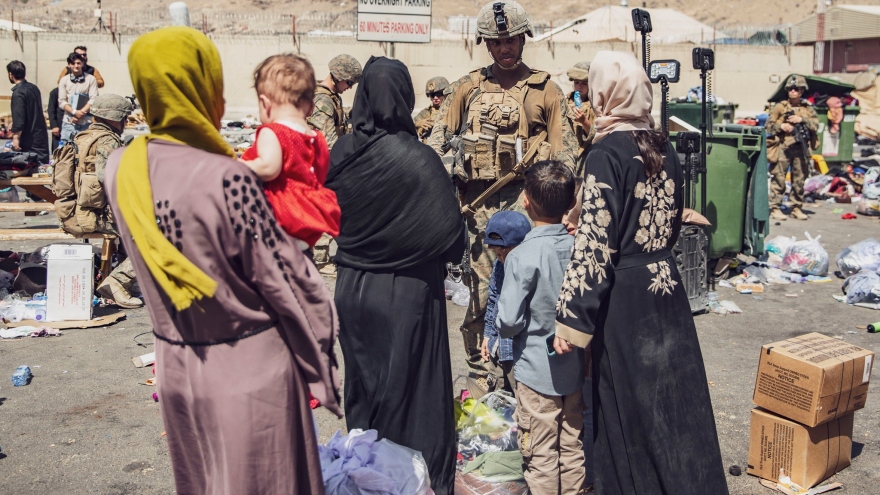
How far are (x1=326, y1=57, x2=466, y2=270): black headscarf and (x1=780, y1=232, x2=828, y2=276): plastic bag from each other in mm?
6339

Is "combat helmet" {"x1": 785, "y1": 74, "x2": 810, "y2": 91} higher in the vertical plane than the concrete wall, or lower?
lower

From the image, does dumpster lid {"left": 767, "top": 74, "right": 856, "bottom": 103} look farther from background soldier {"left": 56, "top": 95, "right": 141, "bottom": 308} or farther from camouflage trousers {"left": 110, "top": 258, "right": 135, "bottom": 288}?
camouflage trousers {"left": 110, "top": 258, "right": 135, "bottom": 288}

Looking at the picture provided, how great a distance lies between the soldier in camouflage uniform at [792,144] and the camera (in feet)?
38.9

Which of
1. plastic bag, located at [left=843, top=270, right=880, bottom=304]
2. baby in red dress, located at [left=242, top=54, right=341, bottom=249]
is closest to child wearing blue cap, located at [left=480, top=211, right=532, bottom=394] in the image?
baby in red dress, located at [left=242, top=54, right=341, bottom=249]

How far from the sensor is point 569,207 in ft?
12.7

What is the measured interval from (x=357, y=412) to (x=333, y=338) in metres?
1.43

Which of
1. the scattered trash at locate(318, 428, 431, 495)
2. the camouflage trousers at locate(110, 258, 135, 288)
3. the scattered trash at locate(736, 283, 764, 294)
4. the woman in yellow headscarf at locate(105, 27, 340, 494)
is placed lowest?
the scattered trash at locate(736, 283, 764, 294)

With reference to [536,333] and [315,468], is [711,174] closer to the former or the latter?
[536,333]

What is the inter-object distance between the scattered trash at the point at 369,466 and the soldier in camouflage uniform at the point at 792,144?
9994mm

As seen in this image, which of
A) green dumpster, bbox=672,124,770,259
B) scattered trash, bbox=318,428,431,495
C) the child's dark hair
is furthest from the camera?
green dumpster, bbox=672,124,770,259

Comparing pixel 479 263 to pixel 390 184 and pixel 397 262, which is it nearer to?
pixel 397 262

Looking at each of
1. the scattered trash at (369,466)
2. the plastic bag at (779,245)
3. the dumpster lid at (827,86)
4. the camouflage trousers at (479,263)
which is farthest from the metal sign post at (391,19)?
the dumpster lid at (827,86)

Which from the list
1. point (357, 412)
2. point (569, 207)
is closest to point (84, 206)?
point (357, 412)

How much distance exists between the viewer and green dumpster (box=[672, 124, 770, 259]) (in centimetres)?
826
